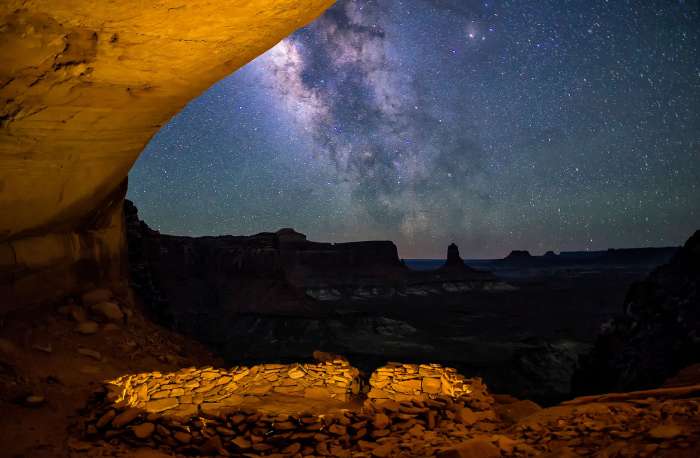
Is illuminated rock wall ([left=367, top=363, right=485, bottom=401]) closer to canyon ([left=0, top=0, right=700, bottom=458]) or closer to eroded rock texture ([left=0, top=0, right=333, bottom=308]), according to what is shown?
canyon ([left=0, top=0, right=700, bottom=458])

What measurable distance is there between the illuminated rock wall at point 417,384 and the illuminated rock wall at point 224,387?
0.50 meters

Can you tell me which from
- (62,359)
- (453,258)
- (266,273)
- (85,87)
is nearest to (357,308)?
(266,273)

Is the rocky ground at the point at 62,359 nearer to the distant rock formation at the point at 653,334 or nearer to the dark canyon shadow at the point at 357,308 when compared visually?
the dark canyon shadow at the point at 357,308

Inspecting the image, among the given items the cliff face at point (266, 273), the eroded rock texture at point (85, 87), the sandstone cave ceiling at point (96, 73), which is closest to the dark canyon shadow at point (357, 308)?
the cliff face at point (266, 273)

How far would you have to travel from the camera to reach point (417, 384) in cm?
578

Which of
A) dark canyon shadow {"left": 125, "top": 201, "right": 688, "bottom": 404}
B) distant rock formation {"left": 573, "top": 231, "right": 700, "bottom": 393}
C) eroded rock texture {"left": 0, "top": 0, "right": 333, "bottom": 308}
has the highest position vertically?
eroded rock texture {"left": 0, "top": 0, "right": 333, "bottom": 308}

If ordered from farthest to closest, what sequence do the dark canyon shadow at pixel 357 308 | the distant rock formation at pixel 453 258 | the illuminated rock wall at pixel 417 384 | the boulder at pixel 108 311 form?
1. the distant rock formation at pixel 453 258
2. the dark canyon shadow at pixel 357 308
3. the boulder at pixel 108 311
4. the illuminated rock wall at pixel 417 384

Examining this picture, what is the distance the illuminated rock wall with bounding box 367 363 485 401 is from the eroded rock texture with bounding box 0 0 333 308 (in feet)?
16.2

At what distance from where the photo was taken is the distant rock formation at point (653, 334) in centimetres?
846

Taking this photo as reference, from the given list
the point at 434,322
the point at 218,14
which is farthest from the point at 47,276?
the point at 434,322

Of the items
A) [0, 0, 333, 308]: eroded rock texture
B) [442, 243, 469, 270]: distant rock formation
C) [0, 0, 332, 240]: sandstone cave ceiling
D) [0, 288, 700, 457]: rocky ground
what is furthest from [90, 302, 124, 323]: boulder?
[442, 243, 469, 270]: distant rock formation

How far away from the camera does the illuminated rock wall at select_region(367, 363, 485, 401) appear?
215 inches

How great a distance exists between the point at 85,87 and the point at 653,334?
12584 millimetres

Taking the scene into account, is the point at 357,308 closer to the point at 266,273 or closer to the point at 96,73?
the point at 266,273
